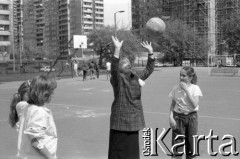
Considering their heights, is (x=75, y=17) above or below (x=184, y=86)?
above

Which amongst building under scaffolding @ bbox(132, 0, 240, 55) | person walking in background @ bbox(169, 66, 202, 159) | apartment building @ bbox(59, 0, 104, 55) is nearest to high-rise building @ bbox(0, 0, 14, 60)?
apartment building @ bbox(59, 0, 104, 55)

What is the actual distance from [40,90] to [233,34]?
60225 millimetres

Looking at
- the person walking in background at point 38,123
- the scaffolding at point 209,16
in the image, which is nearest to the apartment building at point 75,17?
the scaffolding at point 209,16

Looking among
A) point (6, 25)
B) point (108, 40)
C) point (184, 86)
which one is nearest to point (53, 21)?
point (6, 25)

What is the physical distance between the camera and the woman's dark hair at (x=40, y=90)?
3.28 meters

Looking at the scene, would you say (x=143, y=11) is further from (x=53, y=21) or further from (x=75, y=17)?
(x=53, y=21)

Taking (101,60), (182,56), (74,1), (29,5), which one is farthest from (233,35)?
(29,5)

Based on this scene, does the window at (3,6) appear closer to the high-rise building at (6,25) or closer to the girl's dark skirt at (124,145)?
the high-rise building at (6,25)

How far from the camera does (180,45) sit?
230 feet

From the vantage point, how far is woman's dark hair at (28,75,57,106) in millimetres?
3281

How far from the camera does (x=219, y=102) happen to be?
13.3m

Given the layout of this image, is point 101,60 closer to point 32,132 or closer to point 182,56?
point 182,56

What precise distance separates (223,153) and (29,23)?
458 ft

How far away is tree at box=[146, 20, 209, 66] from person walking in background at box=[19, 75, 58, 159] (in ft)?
218
